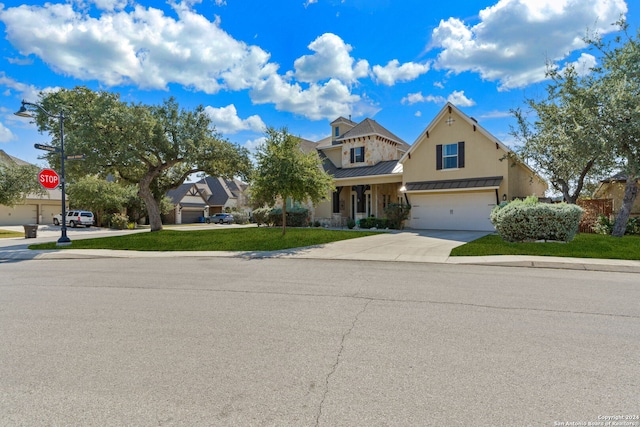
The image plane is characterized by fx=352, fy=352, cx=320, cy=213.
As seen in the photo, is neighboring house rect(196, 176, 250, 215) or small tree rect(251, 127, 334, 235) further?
neighboring house rect(196, 176, 250, 215)

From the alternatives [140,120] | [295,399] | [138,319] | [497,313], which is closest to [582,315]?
[497,313]

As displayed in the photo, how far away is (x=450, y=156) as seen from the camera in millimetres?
23219

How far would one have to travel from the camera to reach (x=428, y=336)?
15.9 feet

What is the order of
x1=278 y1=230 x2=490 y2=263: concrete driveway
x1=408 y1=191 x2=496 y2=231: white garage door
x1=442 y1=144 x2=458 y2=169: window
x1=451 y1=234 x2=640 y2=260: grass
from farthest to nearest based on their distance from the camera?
x1=442 y1=144 x2=458 y2=169: window → x1=408 y1=191 x2=496 y2=231: white garage door → x1=278 y1=230 x2=490 y2=263: concrete driveway → x1=451 y1=234 x2=640 y2=260: grass

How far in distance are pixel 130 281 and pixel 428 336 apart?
7.78 m

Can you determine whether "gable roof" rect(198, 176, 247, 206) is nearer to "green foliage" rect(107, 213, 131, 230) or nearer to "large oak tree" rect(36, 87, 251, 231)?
"green foliage" rect(107, 213, 131, 230)

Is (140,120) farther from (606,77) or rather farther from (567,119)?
(606,77)

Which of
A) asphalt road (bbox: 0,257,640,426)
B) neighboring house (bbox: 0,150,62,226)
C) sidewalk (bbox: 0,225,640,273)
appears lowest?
asphalt road (bbox: 0,257,640,426)

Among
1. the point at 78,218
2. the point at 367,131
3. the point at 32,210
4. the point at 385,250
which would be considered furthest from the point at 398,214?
the point at 32,210

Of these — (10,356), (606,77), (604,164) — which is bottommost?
(10,356)

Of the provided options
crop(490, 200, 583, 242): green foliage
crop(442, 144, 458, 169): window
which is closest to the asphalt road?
crop(490, 200, 583, 242): green foliage

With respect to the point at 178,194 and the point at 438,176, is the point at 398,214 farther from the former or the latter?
the point at 178,194

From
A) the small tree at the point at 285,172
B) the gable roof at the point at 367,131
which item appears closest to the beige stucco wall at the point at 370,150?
the gable roof at the point at 367,131

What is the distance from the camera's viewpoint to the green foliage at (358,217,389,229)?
81.4 feet
